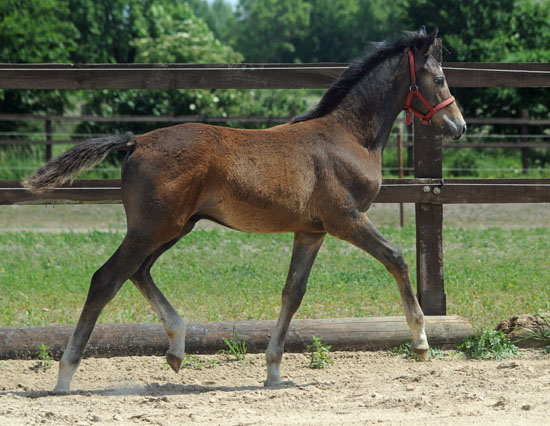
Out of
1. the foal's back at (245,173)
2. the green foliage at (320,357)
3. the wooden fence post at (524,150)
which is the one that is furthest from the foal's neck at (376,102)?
the wooden fence post at (524,150)

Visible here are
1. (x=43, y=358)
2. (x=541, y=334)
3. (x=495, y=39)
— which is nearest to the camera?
(x=43, y=358)

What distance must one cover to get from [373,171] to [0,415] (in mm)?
2706

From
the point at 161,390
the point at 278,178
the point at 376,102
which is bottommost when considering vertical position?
the point at 161,390

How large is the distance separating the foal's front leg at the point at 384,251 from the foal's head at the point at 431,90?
0.89 metres

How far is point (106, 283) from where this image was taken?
4.59m

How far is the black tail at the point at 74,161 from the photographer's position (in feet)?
15.1

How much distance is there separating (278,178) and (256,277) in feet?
Answer: 12.3

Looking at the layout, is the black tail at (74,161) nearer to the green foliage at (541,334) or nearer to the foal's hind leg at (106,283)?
the foal's hind leg at (106,283)

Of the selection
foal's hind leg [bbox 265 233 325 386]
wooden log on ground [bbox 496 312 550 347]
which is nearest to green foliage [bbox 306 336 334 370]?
foal's hind leg [bbox 265 233 325 386]

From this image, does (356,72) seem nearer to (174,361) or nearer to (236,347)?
(236,347)

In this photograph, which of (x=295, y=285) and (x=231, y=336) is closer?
(x=295, y=285)

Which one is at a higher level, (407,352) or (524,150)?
(524,150)

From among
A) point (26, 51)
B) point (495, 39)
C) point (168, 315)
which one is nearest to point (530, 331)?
point (168, 315)

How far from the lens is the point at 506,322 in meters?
5.94
